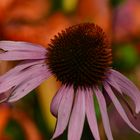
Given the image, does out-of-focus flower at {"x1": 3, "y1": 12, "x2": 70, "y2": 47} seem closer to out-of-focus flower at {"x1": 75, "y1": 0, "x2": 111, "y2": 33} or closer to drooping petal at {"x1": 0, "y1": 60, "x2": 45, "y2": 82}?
out-of-focus flower at {"x1": 75, "y1": 0, "x2": 111, "y2": 33}

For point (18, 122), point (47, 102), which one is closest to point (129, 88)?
point (47, 102)

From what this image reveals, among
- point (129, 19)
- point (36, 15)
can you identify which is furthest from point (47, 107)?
point (129, 19)

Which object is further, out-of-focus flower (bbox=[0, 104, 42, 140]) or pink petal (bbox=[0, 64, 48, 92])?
out-of-focus flower (bbox=[0, 104, 42, 140])

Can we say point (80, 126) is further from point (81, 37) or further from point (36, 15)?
point (36, 15)

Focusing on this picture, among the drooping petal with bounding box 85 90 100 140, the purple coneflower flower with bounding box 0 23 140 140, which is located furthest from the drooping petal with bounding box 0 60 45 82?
the drooping petal with bounding box 85 90 100 140

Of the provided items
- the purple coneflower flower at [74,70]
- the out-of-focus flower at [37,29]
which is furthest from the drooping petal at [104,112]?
the out-of-focus flower at [37,29]

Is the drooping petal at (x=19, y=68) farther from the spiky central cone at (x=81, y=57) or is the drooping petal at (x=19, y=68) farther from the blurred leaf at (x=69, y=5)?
the blurred leaf at (x=69, y=5)

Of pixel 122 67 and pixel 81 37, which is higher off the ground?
pixel 81 37
